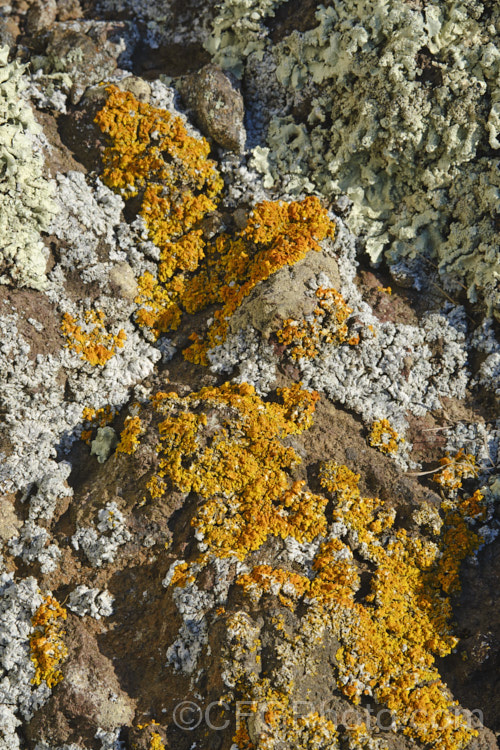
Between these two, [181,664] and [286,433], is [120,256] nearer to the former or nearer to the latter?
[286,433]

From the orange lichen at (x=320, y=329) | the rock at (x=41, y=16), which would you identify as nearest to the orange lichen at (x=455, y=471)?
the orange lichen at (x=320, y=329)

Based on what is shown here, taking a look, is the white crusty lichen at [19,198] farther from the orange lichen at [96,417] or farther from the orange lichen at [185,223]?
the orange lichen at [96,417]

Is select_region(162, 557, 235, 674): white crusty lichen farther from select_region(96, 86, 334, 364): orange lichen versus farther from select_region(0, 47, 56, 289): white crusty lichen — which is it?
select_region(0, 47, 56, 289): white crusty lichen

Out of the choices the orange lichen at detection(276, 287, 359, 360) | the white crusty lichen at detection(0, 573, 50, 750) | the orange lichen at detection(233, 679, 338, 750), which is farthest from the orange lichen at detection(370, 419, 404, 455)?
the white crusty lichen at detection(0, 573, 50, 750)

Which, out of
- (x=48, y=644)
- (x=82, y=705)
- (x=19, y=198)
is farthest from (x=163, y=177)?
(x=82, y=705)

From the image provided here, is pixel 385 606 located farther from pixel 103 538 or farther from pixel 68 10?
pixel 68 10

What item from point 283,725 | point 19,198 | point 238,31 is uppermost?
point 238,31
